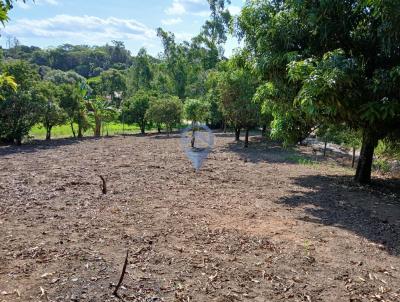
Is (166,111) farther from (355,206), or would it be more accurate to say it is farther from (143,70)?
(143,70)

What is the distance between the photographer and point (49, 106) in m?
24.7

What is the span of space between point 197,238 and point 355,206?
4645mm

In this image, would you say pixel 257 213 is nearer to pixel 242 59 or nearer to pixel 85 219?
pixel 85 219

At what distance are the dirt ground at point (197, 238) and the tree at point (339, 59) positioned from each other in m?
2.26

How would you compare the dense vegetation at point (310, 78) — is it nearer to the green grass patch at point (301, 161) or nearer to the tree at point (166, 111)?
the green grass patch at point (301, 161)

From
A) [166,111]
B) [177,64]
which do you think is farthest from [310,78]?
[177,64]

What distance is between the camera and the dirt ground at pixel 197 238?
5070 millimetres

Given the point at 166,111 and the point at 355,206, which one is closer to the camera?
the point at 355,206

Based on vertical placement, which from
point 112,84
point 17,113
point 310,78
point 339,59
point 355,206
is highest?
point 112,84

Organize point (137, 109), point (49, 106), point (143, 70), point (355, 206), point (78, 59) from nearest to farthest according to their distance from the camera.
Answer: point (355, 206)
point (49, 106)
point (137, 109)
point (143, 70)
point (78, 59)

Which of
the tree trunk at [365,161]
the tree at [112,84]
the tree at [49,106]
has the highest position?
the tree at [112,84]

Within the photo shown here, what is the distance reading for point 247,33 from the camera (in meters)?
12.6

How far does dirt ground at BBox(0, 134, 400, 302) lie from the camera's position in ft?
16.6

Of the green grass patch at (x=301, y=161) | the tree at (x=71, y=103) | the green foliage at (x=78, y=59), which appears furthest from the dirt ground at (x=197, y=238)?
the green foliage at (x=78, y=59)
